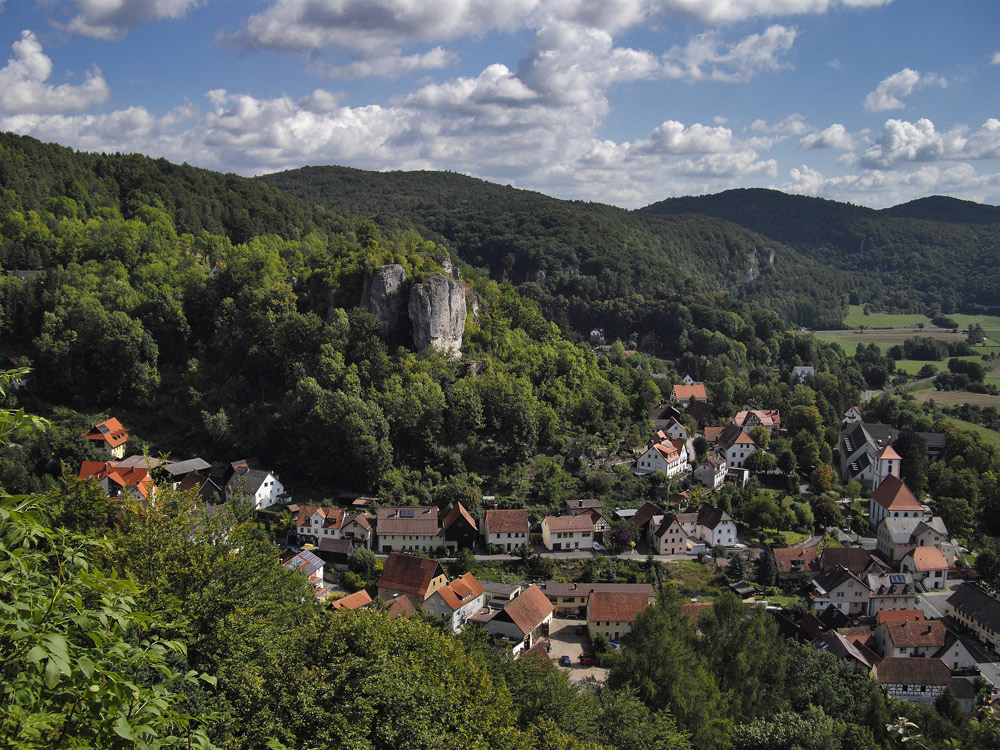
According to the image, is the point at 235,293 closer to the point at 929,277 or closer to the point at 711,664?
the point at 711,664

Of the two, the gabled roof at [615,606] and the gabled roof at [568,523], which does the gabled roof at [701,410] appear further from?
the gabled roof at [615,606]

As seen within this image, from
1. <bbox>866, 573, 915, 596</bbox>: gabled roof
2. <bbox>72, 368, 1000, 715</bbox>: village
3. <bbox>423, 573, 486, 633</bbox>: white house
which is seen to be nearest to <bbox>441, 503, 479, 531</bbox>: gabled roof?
<bbox>72, 368, 1000, 715</bbox>: village

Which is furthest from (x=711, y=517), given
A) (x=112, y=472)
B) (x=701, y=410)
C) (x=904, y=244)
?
(x=904, y=244)

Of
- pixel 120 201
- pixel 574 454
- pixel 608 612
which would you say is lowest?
pixel 608 612

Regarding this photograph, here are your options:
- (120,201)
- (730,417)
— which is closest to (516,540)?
(730,417)

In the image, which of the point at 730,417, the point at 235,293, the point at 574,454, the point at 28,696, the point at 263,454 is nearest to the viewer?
the point at 28,696

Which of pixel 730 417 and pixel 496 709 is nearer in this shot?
pixel 496 709
